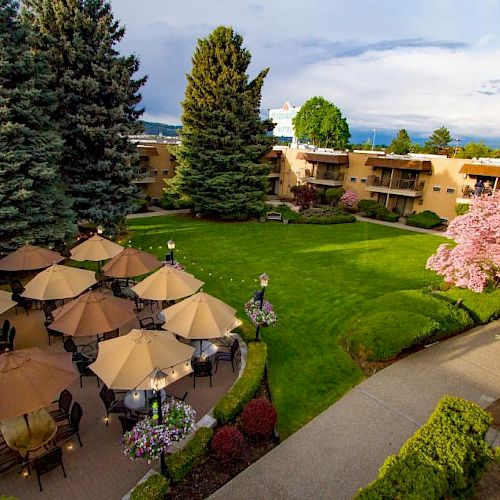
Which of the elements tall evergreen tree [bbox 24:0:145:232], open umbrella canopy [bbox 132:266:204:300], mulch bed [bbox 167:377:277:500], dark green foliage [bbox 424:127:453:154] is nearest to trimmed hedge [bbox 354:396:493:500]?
mulch bed [bbox 167:377:277:500]

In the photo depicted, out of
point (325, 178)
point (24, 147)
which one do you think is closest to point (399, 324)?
point (24, 147)

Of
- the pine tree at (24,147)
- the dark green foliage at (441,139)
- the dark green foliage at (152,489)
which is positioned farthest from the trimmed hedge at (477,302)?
the dark green foliage at (441,139)

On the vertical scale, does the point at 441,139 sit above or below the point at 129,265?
above

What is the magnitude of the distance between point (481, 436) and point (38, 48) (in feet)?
84.2

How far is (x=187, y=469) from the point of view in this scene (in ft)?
24.4

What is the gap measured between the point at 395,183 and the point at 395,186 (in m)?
0.33

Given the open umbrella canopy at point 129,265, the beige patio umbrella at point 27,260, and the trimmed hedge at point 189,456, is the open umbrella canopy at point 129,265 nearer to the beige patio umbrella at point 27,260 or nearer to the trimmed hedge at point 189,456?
the beige patio umbrella at point 27,260

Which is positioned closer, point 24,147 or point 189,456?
point 189,456

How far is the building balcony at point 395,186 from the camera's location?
37125mm

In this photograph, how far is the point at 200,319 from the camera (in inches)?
392

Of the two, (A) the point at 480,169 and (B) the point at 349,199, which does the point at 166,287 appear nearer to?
(B) the point at 349,199

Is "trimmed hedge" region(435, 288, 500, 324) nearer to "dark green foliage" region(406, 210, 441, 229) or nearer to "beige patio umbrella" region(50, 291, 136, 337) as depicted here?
"beige patio umbrella" region(50, 291, 136, 337)

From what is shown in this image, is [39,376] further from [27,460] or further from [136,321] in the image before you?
[136,321]

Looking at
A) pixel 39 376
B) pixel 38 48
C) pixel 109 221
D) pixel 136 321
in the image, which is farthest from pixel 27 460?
pixel 38 48
